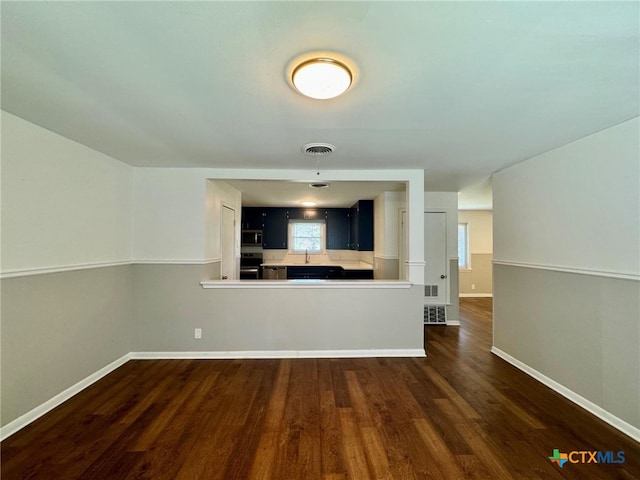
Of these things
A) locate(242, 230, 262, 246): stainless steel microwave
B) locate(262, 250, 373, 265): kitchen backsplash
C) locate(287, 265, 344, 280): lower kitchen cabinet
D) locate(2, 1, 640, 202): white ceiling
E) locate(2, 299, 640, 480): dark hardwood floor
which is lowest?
locate(2, 299, 640, 480): dark hardwood floor

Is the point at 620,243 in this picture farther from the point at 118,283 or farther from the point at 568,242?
the point at 118,283

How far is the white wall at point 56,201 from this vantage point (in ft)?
6.47

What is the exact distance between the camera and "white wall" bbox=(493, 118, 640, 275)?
2045 mm

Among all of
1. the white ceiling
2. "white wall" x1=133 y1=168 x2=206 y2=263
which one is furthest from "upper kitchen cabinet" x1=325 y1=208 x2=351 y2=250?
the white ceiling

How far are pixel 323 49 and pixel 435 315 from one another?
4.65 meters

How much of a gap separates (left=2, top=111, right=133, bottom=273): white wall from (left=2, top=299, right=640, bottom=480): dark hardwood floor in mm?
1282

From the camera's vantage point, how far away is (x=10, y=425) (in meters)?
1.95

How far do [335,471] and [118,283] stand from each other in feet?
9.42

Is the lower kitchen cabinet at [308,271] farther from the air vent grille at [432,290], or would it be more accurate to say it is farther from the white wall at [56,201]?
the white wall at [56,201]

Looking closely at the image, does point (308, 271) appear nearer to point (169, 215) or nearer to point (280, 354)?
point (280, 354)

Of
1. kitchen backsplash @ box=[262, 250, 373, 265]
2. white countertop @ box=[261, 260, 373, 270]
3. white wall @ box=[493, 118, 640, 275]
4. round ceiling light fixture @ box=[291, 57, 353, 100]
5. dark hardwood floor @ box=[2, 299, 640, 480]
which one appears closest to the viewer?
round ceiling light fixture @ box=[291, 57, 353, 100]

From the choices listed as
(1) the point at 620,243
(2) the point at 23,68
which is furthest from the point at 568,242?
(2) the point at 23,68

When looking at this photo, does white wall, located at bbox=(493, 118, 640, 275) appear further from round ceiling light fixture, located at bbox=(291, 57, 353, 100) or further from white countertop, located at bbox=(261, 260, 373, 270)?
white countertop, located at bbox=(261, 260, 373, 270)

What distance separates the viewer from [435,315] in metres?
4.82
